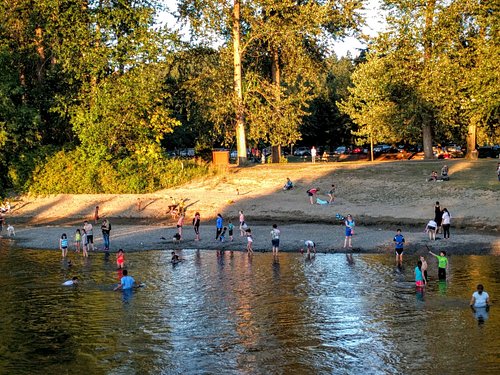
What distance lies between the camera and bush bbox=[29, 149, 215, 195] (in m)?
54.3

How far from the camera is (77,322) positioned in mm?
21234

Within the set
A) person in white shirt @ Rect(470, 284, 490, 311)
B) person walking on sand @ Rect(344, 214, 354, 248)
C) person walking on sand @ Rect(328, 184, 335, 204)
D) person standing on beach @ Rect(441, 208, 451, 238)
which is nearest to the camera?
person in white shirt @ Rect(470, 284, 490, 311)

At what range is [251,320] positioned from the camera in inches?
835

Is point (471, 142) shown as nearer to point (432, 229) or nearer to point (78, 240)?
point (432, 229)

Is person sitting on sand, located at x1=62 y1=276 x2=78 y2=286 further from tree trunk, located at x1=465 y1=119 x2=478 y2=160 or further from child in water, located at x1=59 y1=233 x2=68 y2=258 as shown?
tree trunk, located at x1=465 y1=119 x2=478 y2=160

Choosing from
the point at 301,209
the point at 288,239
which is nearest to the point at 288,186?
the point at 301,209

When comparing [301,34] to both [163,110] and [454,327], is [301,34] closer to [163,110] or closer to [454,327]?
[163,110]

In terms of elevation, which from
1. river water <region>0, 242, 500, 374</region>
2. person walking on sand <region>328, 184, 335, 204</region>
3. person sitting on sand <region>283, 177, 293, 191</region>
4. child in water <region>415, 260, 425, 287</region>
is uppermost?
person sitting on sand <region>283, 177, 293, 191</region>

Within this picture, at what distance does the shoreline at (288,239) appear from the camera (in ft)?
108

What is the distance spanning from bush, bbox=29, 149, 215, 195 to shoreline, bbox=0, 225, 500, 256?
10.8 metres

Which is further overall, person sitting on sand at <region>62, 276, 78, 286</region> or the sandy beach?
the sandy beach

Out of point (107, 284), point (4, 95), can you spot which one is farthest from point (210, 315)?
point (4, 95)

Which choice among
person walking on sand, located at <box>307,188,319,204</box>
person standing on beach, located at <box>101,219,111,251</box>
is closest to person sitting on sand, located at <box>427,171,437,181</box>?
person walking on sand, located at <box>307,188,319,204</box>

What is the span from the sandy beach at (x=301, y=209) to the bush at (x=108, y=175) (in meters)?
1.43
